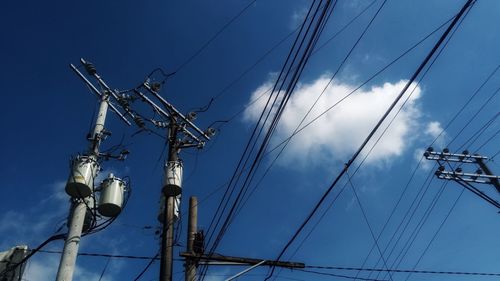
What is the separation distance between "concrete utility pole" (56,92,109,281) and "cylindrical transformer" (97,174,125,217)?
0.96 ft

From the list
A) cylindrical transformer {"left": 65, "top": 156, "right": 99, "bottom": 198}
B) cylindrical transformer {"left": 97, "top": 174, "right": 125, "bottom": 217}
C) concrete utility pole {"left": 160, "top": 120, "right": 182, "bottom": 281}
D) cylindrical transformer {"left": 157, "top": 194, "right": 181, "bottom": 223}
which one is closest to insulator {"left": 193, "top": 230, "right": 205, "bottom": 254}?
cylindrical transformer {"left": 157, "top": 194, "right": 181, "bottom": 223}

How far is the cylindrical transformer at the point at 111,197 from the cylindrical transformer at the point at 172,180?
1.35 meters

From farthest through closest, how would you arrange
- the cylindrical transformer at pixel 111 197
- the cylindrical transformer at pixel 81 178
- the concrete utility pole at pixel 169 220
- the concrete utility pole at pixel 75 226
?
the concrete utility pole at pixel 169 220 < the cylindrical transformer at pixel 111 197 < the cylindrical transformer at pixel 81 178 < the concrete utility pole at pixel 75 226

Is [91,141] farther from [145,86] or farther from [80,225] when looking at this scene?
[145,86]

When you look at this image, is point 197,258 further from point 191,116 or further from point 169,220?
point 191,116

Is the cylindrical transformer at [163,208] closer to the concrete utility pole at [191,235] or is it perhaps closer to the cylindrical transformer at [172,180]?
the cylindrical transformer at [172,180]

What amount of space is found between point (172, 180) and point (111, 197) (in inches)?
A: 68.0

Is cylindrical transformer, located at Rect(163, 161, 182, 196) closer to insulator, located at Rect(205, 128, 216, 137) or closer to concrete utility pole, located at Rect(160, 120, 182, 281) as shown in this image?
concrete utility pole, located at Rect(160, 120, 182, 281)

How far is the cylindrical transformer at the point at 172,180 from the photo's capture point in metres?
8.91

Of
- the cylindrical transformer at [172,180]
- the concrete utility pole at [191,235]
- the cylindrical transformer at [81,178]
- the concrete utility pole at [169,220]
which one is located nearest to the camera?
the cylindrical transformer at [81,178]

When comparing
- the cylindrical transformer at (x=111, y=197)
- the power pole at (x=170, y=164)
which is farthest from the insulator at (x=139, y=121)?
the cylindrical transformer at (x=111, y=197)

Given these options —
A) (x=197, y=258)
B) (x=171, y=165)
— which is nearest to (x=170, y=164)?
(x=171, y=165)

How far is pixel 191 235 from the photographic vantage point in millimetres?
10094

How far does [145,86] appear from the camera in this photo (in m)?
10.6
